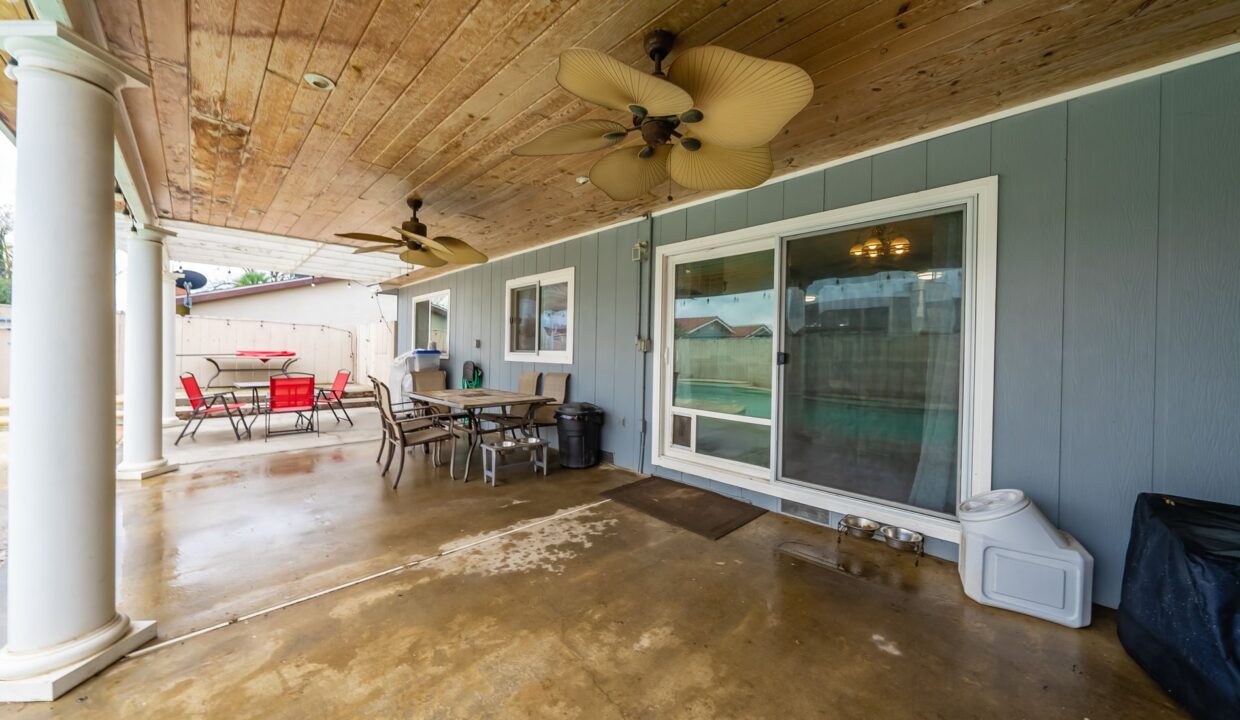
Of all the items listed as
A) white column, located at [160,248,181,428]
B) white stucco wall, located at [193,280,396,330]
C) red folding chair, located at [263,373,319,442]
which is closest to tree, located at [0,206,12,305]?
white stucco wall, located at [193,280,396,330]

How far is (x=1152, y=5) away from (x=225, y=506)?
599 centimetres

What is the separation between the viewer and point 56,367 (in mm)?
1646

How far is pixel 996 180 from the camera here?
2.59 metres

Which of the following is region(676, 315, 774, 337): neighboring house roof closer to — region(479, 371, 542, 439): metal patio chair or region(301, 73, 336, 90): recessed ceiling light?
region(479, 371, 542, 439): metal patio chair

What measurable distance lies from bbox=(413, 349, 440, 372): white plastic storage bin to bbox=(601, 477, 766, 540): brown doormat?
15.8ft

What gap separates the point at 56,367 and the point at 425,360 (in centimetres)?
603

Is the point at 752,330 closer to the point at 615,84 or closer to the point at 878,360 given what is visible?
the point at 878,360

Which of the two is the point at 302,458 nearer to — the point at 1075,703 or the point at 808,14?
the point at 808,14

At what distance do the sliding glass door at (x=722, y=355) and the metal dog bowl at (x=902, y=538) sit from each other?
0.96 m

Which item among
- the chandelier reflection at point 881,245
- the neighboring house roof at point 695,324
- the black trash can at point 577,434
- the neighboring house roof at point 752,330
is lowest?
the black trash can at point 577,434

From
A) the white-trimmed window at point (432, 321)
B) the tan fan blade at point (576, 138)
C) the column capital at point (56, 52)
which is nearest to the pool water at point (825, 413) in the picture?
the tan fan blade at point (576, 138)

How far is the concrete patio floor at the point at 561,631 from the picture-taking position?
5.38ft

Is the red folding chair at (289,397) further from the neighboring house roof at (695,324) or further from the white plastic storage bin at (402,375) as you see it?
the neighboring house roof at (695,324)

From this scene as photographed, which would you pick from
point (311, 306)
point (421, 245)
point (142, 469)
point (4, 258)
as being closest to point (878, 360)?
point (421, 245)
